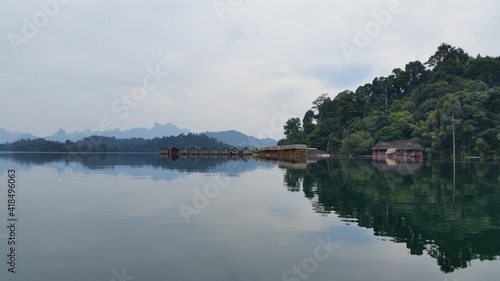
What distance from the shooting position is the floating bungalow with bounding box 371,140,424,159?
57.0 metres

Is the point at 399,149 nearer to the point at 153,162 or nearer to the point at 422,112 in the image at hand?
the point at 422,112

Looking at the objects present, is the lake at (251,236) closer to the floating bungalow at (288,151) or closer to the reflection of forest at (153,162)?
the reflection of forest at (153,162)

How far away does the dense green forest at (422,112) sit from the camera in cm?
4878

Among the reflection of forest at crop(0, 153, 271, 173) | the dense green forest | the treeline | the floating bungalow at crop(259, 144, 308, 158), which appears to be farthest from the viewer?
the treeline

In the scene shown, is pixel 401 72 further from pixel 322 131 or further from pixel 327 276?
pixel 327 276

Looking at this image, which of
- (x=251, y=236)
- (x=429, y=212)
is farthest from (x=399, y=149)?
(x=251, y=236)

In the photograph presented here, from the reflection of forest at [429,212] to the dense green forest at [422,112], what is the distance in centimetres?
3294

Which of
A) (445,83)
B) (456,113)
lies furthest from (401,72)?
(456,113)

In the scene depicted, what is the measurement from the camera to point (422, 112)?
63250 millimetres

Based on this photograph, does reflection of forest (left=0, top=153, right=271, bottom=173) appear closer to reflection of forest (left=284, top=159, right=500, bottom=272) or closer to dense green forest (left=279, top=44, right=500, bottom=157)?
reflection of forest (left=284, top=159, right=500, bottom=272)

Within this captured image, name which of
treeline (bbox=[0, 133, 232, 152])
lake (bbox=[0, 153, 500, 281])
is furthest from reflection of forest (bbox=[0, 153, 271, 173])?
treeline (bbox=[0, 133, 232, 152])

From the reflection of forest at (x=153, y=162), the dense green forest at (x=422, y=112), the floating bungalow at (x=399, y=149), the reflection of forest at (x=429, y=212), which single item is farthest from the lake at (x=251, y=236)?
the floating bungalow at (x=399, y=149)

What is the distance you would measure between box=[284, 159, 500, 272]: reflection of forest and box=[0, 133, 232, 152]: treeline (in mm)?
127050

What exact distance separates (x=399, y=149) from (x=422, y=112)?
31.7ft
